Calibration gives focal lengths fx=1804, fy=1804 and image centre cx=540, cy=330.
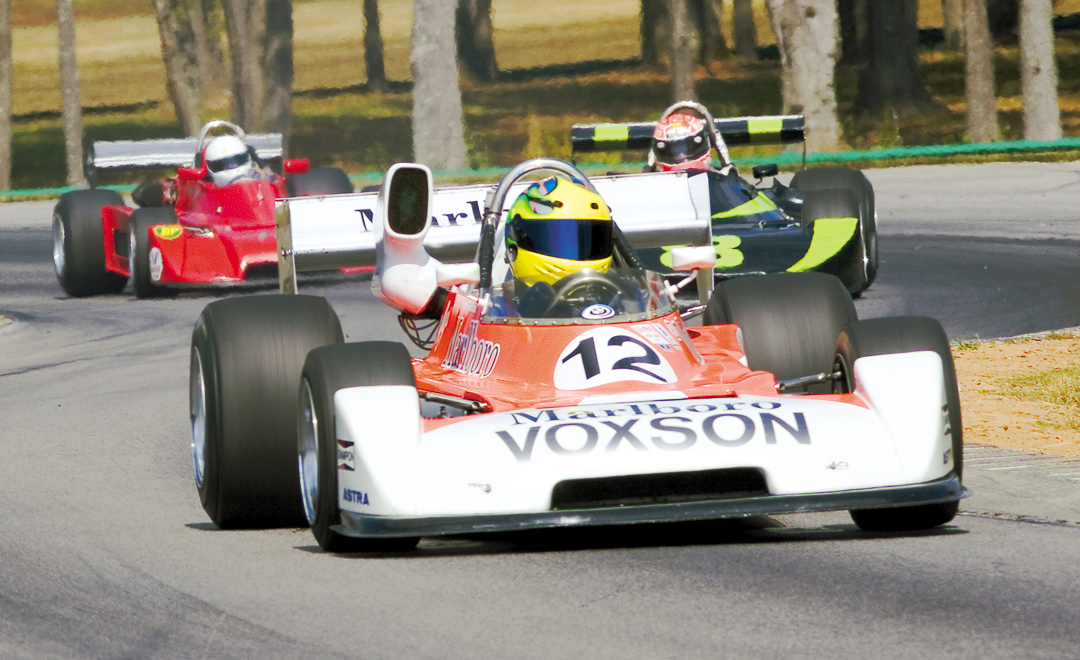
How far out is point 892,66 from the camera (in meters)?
36.7

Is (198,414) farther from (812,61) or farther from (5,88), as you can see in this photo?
(5,88)

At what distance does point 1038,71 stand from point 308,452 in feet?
85.0

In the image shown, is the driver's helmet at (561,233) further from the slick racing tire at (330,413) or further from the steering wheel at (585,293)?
the slick racing tire at (330,413)

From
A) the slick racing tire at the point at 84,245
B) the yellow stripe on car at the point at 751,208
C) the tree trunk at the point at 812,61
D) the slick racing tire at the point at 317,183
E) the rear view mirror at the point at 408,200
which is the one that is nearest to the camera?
the rear view mirror at the point at 408,200

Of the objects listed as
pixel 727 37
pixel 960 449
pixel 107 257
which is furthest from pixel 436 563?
pixel 727 37

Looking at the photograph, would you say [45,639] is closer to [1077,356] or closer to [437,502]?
[437,502]

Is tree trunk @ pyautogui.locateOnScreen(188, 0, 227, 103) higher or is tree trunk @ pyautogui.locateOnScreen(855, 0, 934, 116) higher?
tree trunk @ pyautogui.locateOnScreen(188, 0, 227, 103)

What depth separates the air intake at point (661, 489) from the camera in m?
5.98

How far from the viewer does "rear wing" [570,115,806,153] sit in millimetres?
15125

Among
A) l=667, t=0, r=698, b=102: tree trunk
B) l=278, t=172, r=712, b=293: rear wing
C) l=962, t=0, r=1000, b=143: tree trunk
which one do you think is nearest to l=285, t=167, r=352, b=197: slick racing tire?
l=278, t=172, r=712, b=293: rear wing

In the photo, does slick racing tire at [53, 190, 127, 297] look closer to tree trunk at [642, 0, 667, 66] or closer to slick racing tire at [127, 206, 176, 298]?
slick racing tire at [127, 206, 176, 298]

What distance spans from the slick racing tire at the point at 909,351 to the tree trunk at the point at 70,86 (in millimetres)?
30169

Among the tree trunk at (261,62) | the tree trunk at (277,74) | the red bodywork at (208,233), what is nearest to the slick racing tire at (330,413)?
the red bodywork at (208,233)

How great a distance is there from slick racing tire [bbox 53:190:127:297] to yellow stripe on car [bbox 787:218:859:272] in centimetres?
654
